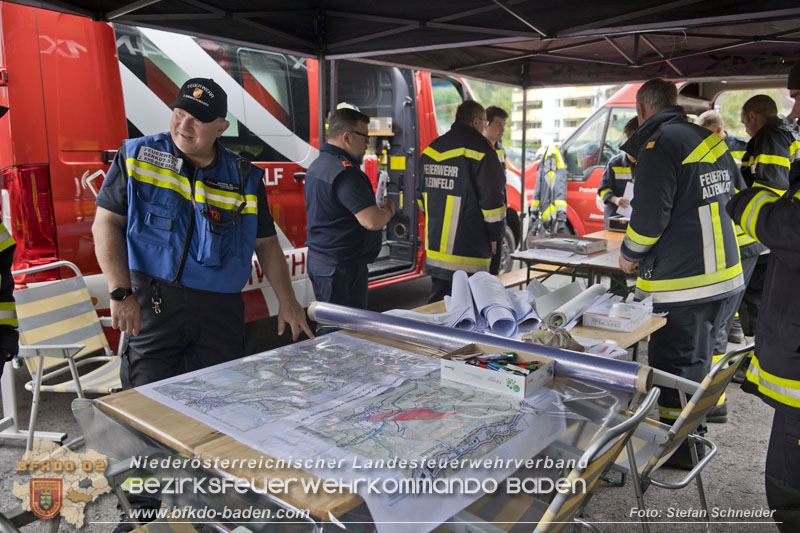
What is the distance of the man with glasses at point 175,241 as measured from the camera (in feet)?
7.03

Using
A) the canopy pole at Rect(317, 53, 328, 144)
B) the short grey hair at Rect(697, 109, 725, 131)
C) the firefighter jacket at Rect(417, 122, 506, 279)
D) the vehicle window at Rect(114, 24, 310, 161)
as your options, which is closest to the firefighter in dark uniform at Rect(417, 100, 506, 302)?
the firefighter jacket at Rect(417, 122, 506, 279)

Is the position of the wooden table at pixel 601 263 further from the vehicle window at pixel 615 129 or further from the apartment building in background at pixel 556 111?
the apartment building in background at pixel 556 111

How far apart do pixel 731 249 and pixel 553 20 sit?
159 centimetres

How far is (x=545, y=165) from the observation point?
7.57 m

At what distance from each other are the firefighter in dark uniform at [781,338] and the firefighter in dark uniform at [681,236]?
768mm

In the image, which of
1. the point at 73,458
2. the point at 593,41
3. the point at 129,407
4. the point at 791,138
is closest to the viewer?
the point at 129,407

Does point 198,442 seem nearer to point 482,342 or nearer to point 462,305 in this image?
point 482,342

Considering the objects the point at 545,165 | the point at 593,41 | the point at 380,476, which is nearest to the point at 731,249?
the point at 380,476

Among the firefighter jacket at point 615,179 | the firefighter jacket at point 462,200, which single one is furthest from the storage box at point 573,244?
the firefighter jacket at point 615,179

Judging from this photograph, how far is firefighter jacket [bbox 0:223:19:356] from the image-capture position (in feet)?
5.41

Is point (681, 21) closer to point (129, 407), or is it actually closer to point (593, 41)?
point (593, 41)

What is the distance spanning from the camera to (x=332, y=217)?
3.41m

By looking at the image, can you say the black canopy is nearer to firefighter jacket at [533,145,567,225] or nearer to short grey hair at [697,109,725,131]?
short grey hair at [697,109,725,131]

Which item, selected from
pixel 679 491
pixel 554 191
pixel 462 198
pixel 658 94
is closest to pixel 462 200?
pixel 462 198
